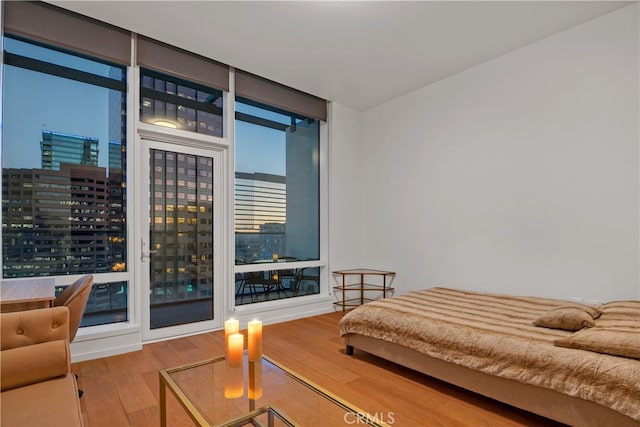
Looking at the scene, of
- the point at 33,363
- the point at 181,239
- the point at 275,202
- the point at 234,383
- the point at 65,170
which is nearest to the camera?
the point at 33,363

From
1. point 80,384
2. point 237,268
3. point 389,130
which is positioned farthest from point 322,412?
point 389,130

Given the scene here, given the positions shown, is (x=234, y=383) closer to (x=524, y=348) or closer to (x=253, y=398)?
(x=253, y=398)

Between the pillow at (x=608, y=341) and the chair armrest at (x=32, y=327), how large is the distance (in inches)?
110

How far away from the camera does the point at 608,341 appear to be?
184cm

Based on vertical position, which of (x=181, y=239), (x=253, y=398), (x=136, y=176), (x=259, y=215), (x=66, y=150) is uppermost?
(x=66, y=150)

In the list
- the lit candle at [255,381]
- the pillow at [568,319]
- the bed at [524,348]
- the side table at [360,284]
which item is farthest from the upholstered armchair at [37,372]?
the side table at [360,284]

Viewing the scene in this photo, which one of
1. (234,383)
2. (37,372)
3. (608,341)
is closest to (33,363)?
(37,372)

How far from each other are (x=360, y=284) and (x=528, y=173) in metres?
2.65

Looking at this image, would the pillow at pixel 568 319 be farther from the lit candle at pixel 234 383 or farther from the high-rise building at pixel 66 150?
the high-rise building at pixel 66 150

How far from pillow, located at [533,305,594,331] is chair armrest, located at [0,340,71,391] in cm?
291

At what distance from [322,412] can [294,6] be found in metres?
2.94

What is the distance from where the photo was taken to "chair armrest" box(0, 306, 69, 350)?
1685 millimetres

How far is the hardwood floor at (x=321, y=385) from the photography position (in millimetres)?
2053

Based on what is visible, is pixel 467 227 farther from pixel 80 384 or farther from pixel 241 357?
pixel 80 384
